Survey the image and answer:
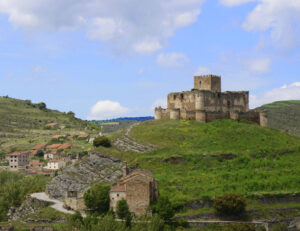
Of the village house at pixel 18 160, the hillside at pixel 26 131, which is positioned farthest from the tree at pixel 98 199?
the hillside at pixel 26 131

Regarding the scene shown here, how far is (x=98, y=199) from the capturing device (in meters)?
55.8

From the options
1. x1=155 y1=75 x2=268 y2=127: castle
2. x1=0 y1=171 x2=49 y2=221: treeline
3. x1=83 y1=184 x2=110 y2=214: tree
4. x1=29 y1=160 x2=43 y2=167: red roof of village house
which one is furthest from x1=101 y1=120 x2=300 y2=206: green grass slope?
x1=29 y1=160 x2=43 y2=167: red roof of village house

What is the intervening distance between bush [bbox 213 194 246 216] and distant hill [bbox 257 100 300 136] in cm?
7134

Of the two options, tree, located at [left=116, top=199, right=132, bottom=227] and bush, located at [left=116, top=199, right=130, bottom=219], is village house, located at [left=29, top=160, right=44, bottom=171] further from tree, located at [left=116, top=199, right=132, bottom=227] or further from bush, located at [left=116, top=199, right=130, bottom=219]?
bush, located at [left=116, top=199, right=130, bottom=219]

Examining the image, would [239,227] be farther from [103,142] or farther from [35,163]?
[35,163]

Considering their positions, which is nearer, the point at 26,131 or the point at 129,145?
the point at 129,145

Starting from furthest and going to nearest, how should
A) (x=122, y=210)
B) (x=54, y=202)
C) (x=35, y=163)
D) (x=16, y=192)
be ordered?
1. (x=35, y=163)
2. (x=16, y=192)
3. (x=54, y=202)
4. (x=122, y=210)

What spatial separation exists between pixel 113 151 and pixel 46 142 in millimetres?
92352

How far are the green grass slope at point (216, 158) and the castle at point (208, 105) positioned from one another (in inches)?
84.3

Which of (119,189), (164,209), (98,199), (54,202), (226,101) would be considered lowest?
(164,209)

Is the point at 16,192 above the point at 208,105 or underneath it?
underneath

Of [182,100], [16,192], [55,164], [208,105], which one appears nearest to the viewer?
[16,192]

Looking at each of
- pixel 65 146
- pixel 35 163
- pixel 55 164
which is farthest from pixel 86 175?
pixel 65 146

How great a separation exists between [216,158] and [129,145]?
14595 mm
